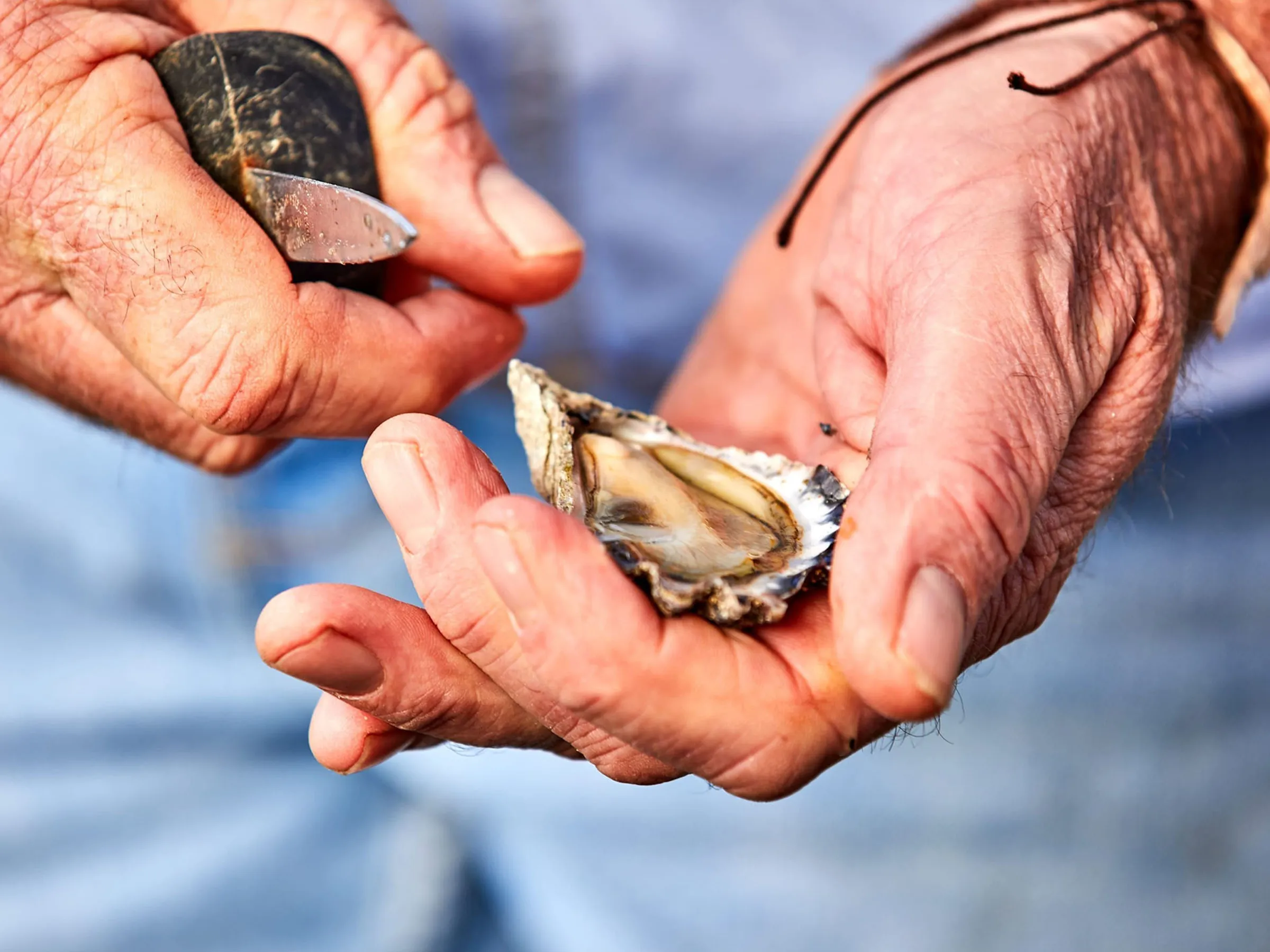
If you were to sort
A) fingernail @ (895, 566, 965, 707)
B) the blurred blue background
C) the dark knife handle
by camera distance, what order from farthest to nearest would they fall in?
the blurred blue background
the dark knife handle
fingernail @ (895, 566, 965, 707)

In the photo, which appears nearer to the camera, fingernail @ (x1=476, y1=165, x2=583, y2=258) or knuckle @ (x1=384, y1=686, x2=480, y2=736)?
knuckle @ (x1=384, y1=686, x2=480, y2=736)

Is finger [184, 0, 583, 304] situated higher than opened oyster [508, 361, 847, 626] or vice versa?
finger [184, 0, 583, 304]

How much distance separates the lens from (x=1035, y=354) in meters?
1.36

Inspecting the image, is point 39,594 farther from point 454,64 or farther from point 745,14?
point 745,14

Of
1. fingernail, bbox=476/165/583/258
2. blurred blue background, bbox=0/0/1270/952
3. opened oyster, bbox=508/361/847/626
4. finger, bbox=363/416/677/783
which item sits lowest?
blurred blue background, bbox=0/0/1270/952

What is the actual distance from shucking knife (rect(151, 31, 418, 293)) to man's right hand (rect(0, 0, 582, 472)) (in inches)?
2.1

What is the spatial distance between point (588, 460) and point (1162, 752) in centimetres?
197

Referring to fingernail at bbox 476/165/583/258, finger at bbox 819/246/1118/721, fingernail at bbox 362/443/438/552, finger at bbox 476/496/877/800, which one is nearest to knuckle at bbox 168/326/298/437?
fingernail at bbox 362/443/438/552

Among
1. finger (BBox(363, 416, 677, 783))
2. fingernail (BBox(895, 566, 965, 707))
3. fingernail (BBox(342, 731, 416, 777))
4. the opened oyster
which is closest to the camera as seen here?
fingernail (BBox(895, 566, 965, 707))

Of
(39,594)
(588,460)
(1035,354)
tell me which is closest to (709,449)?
(588,460)

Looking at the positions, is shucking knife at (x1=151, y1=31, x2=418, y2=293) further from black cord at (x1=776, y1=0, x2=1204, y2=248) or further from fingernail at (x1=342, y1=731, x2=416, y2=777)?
black cord at (x1=776, y1=0, x2=1204, y2=248)

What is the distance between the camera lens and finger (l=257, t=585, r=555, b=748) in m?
1.35

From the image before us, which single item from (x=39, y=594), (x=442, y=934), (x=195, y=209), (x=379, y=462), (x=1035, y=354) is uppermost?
(x=195, y=209)

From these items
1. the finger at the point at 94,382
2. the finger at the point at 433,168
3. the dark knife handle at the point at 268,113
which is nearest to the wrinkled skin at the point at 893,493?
the finger at the point at 433,168
